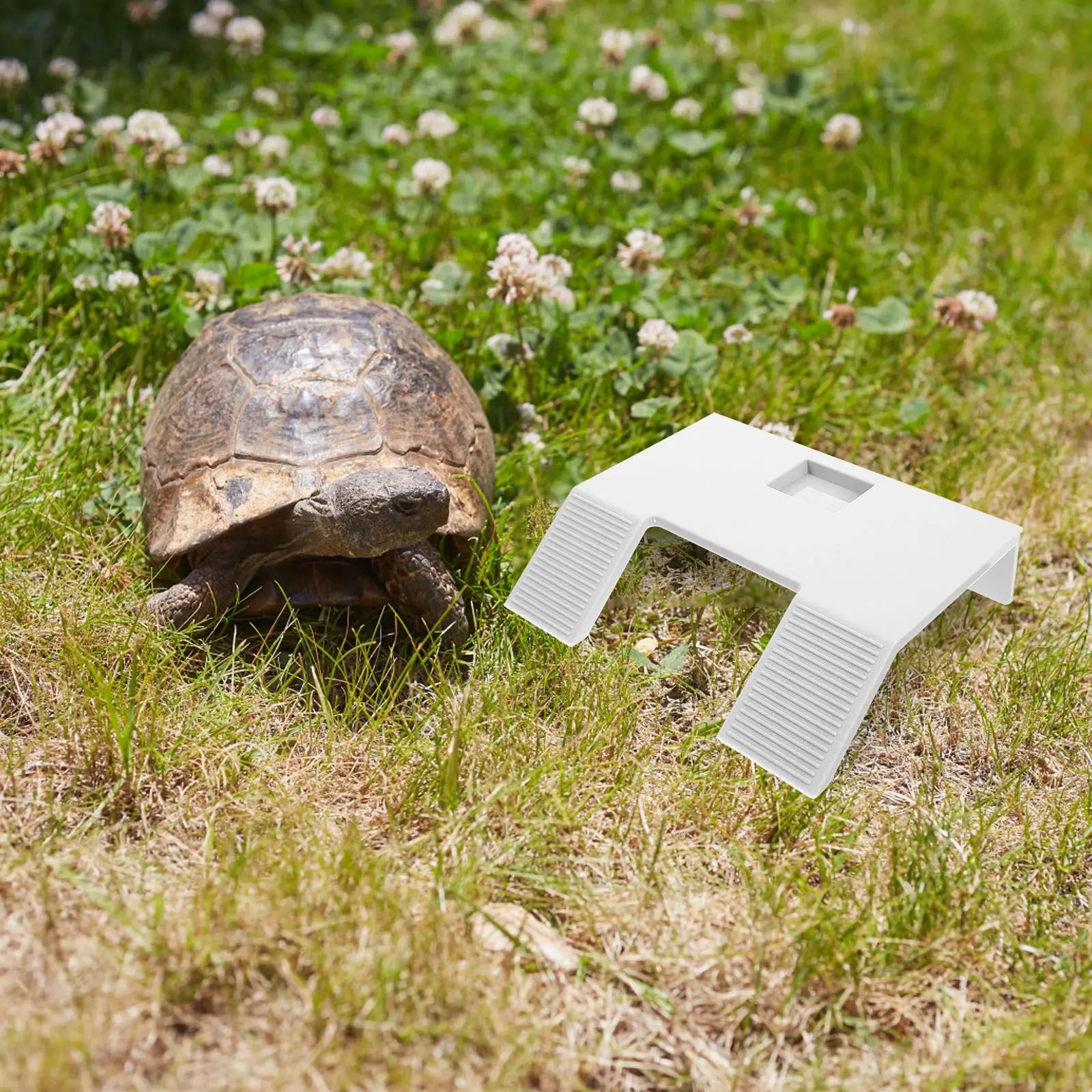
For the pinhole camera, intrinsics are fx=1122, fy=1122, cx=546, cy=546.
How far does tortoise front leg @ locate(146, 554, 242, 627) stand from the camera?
2.24 metres

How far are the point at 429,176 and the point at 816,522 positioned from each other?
6.21 feet

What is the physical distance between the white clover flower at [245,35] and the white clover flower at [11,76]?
0.81 m

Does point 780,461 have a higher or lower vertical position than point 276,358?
lower

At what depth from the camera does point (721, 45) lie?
477cm

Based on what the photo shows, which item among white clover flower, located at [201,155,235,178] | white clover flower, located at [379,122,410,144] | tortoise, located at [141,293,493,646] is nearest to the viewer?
tortoise, located at [141,293,493,646]

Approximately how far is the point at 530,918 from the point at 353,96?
3610 millimetres

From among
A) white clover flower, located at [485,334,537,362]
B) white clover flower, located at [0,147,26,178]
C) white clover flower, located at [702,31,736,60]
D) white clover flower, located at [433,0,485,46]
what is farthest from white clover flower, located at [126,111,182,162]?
white clover flower, located at [702,31,736,60]

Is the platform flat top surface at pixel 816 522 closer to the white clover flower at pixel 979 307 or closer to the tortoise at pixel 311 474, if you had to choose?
the tortoise at pixel 311 474

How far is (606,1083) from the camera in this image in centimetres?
162

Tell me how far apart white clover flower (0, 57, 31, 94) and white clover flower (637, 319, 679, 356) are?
7.64 ft

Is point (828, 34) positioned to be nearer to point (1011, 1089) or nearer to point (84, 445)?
point (84, 445)

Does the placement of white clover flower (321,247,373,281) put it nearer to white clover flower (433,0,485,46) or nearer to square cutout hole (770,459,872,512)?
square cutout hole (770,459,872,512)

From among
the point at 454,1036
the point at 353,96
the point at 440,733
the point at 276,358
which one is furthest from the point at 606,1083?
the point at 353,96

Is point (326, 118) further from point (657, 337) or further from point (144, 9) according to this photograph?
point (657, 337)
